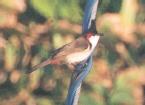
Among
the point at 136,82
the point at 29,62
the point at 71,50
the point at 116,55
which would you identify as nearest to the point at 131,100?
the point at 136,82

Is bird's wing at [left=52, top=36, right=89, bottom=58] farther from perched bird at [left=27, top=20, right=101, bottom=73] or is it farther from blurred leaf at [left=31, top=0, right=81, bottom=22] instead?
blurred leaf at [left=31, top=0, right=81, bottom=22]

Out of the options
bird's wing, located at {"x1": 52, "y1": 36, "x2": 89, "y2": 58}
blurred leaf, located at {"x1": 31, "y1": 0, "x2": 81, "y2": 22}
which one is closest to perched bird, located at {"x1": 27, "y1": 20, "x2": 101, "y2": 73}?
bird's wing, located at {"x1": 52, "y1": 36, "x2": 89, "y2": 58}

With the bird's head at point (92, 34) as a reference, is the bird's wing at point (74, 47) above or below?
below

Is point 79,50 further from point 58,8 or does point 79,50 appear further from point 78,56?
point 58,8

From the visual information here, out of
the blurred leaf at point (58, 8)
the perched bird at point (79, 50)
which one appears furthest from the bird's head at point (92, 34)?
the blurred leaf at point (58, 8)

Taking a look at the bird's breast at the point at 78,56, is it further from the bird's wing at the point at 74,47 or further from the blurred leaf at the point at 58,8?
the blurred leaf at the point at 58,8

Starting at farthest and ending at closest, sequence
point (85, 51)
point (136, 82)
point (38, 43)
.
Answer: point (136, 82)
point (38, 43)
point (85, 51)

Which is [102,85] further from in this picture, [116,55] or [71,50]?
[71,50]
